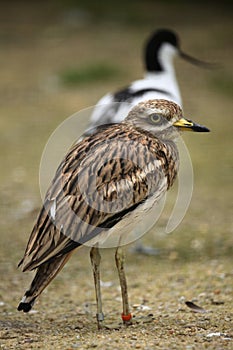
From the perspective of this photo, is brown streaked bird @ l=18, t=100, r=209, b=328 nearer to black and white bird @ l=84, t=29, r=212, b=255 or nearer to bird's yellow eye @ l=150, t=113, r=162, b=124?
bird's yellow eye @ l=150, t=113, r=162, b=124

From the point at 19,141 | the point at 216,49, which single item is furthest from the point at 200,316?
the point at 216,49

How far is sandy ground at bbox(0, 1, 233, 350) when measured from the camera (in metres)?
4.34

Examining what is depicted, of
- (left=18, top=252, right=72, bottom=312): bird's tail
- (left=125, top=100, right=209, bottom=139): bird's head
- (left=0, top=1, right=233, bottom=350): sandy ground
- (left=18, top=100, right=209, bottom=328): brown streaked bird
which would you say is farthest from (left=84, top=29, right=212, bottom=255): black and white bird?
(left=18, top=252, right=72, bottom=312): bird's tail

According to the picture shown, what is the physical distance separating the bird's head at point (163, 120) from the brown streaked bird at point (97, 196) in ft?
0.08

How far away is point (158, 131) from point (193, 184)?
327cm

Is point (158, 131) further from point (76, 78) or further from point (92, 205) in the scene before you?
point (76, 78)

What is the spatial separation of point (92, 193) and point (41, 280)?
51cm

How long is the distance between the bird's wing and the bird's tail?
75mm

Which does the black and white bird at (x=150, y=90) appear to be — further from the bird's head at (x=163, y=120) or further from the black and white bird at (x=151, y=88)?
the bird's head at (x=163, y=120)

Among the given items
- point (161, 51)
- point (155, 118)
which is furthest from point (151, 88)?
point (155, 118)

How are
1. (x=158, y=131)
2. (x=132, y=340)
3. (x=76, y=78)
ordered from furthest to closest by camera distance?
A: (x=76, y=78) → (x=158, y=131) → (x=132, y=340)

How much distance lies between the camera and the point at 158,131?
14.5 feet

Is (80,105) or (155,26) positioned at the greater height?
(155,26)

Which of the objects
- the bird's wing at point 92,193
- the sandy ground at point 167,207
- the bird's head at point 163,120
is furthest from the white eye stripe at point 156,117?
the sandy ground at point 167,207
